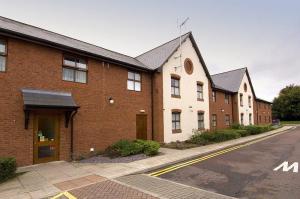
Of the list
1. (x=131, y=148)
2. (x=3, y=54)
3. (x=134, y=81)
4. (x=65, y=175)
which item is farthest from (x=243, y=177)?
(x=3, y=54)

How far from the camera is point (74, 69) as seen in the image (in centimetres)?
1362

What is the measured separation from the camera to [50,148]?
478 inches

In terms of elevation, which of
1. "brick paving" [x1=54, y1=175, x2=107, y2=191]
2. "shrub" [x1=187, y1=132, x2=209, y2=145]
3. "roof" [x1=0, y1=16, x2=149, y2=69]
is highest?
"roof" [x1=0, y1=16, x2=149, y2=69]

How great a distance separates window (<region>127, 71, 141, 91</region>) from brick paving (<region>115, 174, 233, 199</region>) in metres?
8.62

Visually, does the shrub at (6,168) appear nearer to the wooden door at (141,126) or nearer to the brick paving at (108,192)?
the brick paving at (108,192)

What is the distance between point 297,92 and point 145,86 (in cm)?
6569

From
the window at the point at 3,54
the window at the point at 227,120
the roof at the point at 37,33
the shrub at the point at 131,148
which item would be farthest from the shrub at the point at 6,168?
the window at the point at 227,120

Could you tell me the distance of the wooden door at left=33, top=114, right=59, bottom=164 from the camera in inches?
456

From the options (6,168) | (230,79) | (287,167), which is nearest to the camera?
(6,168)

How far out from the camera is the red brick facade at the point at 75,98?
35.3ft

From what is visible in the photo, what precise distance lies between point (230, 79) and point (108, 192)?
108 feet

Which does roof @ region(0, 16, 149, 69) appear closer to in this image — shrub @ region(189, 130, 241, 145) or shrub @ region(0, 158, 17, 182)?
shrub @ region(0, 158, 17, 182)

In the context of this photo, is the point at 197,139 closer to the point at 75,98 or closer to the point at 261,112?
the point at 75,98

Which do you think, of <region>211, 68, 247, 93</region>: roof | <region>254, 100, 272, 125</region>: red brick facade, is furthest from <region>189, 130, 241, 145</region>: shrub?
<region>254, 100, 272, 125</region>: red brick facade
